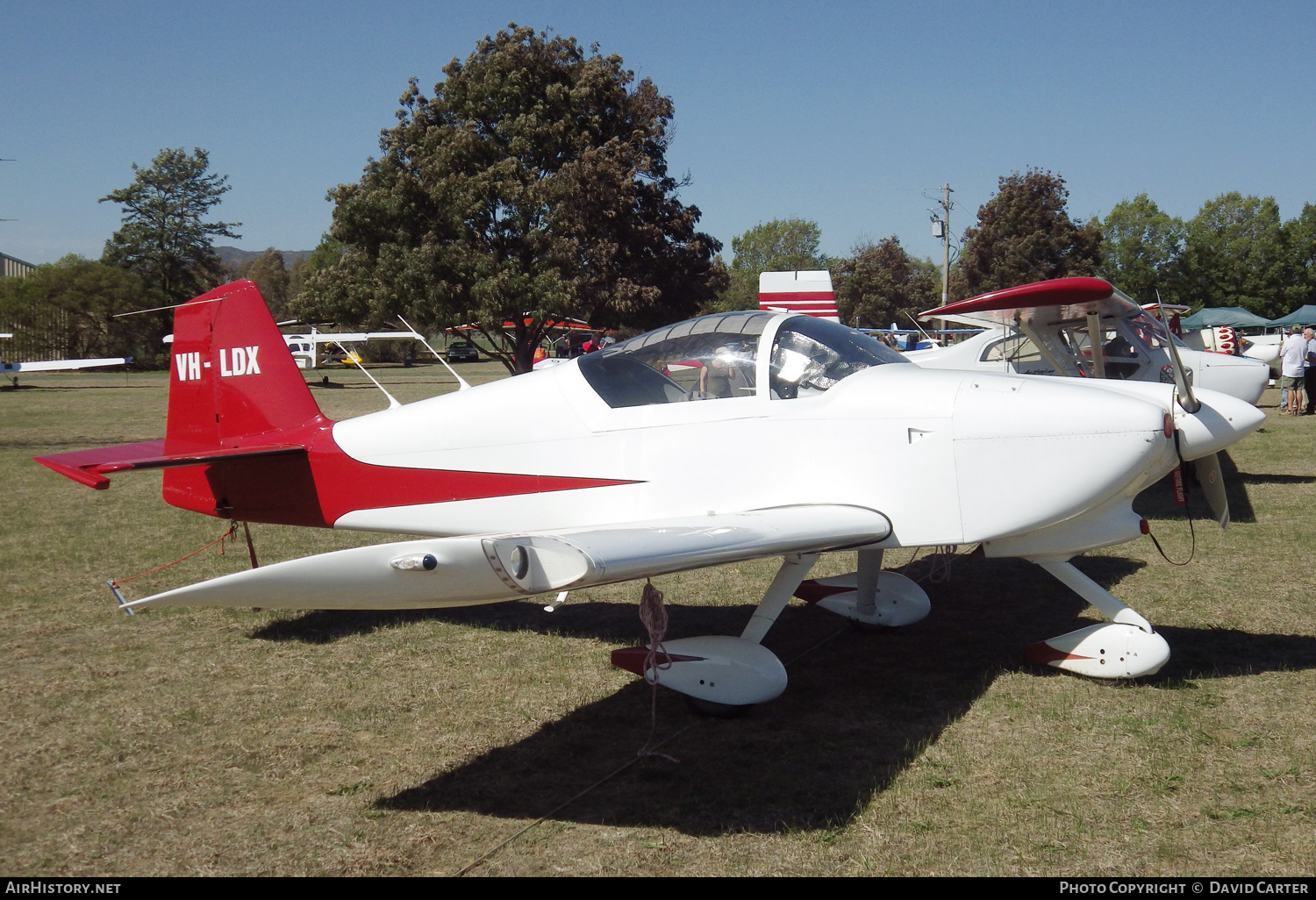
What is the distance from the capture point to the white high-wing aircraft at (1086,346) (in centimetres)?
845

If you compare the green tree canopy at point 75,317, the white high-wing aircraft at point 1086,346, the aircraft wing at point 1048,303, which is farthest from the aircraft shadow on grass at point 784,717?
the green tree canopy at point 75,317

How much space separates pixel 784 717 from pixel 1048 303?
4783mm

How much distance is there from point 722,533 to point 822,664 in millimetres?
1635

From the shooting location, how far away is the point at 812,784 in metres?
3.68

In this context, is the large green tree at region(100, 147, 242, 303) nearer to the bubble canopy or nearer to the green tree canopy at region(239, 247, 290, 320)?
the green tree canopy at region(239, 247, 290, 320)

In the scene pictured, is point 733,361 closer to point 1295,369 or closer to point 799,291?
point 799,291

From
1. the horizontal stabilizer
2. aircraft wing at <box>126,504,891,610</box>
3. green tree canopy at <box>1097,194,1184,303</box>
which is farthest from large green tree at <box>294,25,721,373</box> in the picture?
green tree canopy at <box>1097,194,1184,303</box>

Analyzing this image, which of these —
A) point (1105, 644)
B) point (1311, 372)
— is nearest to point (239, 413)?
point (1105, 644)

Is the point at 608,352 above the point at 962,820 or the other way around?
above

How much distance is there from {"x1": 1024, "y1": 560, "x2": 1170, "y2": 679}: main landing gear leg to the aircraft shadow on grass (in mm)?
136

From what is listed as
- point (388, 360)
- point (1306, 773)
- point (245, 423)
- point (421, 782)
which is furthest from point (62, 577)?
point (388, 360)

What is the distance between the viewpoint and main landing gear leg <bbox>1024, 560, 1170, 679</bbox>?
455 centimetres

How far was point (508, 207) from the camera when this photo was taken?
21.9 meters

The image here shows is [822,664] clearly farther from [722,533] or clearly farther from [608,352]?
[608,352]
